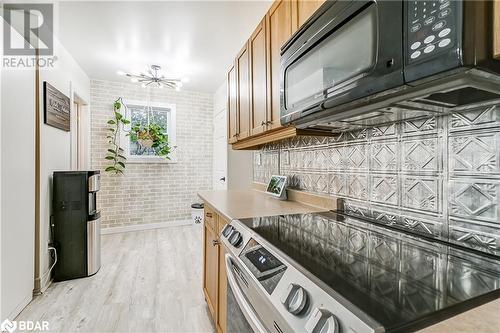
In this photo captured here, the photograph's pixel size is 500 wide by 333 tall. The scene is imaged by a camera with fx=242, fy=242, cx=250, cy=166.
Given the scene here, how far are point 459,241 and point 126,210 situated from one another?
14.7 feet

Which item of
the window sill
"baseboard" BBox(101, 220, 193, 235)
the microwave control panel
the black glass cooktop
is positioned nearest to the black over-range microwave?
the microwave control panel

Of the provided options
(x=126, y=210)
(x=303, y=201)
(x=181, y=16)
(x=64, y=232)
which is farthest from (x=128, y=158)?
(x=303, y=201)

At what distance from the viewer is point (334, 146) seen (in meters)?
1.52

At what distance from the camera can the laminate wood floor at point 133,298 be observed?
1.83m

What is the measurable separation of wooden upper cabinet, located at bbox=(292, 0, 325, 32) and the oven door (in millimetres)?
198

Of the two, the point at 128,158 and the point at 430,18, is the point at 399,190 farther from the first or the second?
the point at 128,158

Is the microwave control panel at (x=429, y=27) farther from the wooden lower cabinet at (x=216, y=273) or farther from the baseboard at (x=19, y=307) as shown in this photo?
the baseboard at (x=19, y=307)

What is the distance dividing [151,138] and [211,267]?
3059 millimetres

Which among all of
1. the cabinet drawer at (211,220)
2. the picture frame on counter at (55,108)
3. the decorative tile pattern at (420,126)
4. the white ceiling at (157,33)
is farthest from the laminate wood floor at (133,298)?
the white ceiling at (157,33)

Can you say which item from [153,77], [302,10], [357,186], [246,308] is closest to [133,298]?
[246,308]

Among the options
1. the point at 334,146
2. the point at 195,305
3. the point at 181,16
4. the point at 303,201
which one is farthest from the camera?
the point at 181,16

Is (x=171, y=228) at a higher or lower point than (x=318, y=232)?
lower

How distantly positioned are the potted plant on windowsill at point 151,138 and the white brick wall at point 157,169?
0.29 meters

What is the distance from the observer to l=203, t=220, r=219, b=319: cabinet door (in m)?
1.64
